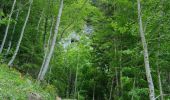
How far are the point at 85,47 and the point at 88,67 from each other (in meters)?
1.84

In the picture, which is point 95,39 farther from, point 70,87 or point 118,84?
point 70,87

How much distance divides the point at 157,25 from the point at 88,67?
14.6 meters

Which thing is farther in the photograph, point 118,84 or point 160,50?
point 118,84

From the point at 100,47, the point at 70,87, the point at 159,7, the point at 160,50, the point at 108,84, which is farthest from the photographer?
the point at 70,87

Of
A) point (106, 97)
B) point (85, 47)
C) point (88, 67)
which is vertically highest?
point (85, 47)

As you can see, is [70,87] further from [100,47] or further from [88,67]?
[100,47]

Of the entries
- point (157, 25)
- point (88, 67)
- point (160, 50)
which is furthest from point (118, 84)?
point (157, 25)

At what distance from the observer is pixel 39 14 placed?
23.5 metres

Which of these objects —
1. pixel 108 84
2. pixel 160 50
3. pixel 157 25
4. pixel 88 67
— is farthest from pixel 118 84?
pixel 157 25

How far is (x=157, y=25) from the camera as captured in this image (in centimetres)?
1341

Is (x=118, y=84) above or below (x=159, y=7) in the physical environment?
below

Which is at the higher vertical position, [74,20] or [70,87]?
[74,20]

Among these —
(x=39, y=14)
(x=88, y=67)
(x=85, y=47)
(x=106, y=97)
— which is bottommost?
(x=106, y=97)

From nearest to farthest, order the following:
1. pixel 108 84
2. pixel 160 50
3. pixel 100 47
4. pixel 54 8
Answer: pixel 160 50, pixel 54 8, pixel 100 47, pixel 108 84
